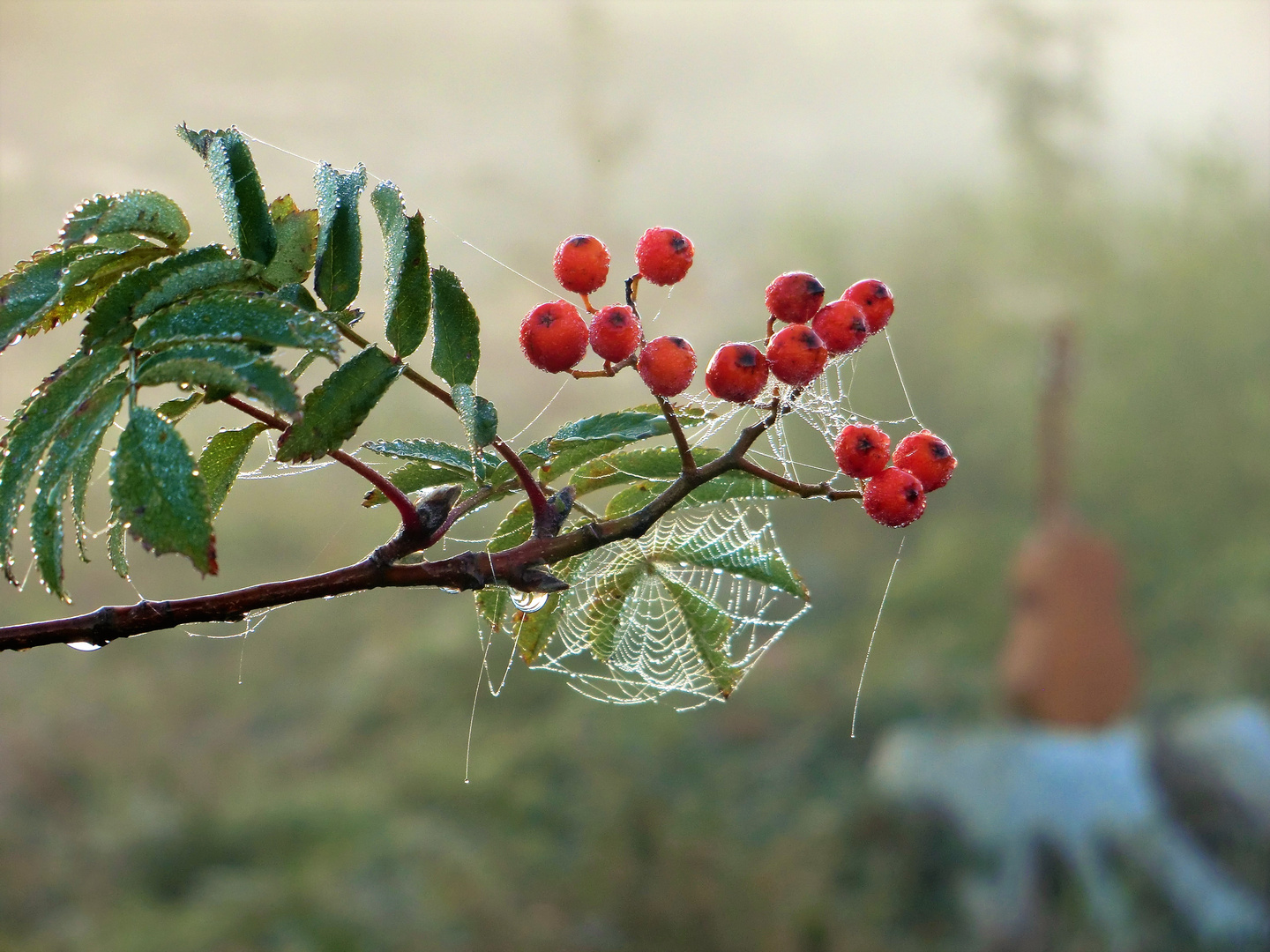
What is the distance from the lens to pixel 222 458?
0.41m

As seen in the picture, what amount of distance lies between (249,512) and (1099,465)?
4.16 metres

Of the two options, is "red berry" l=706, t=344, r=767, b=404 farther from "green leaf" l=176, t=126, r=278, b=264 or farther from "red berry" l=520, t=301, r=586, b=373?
"green leaf" l=176, t=126, r=278, b=264

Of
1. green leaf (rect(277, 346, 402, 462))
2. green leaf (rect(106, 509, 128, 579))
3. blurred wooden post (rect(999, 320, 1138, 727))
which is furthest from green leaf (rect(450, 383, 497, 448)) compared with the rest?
blurred wooden post (rect(999, 320, 1138, 727))

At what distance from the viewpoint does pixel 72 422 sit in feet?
1.07

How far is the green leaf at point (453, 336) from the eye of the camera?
0.38 meters

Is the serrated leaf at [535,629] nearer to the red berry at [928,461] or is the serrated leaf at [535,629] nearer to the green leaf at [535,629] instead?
the green leaf at [535,629]

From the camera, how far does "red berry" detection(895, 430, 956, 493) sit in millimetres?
407

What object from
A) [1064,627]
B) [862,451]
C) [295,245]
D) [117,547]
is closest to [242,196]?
[295,245]

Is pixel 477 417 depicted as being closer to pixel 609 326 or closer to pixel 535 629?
pixel 609 326

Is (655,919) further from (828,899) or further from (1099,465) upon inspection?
(1099,465)

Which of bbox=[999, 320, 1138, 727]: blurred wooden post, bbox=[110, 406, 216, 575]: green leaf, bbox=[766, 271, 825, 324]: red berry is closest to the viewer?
bbox=[110, 406, 216, 575]: green leaf

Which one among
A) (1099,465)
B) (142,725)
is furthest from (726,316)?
(142,725)

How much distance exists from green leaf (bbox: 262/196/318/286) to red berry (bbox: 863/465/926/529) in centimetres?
21

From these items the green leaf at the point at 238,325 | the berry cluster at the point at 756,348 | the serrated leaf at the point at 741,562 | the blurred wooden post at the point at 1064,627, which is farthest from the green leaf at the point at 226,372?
the blurred wooden post at the point at 1064,627
